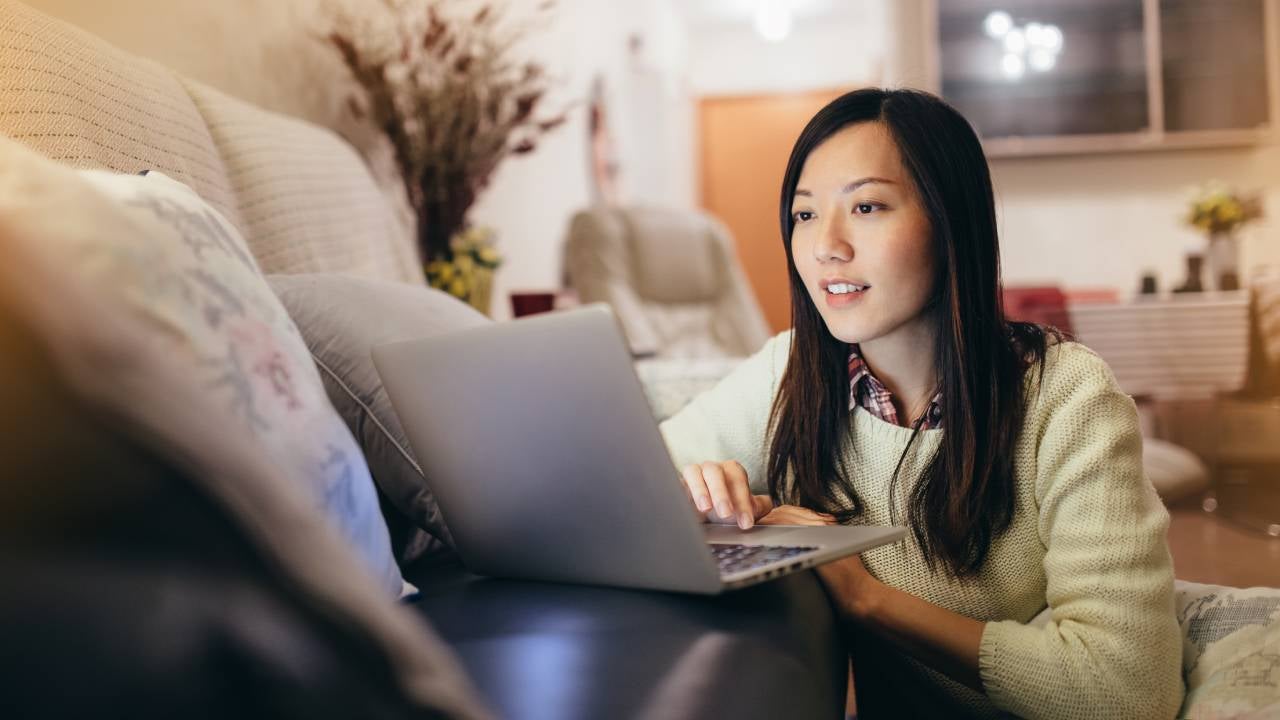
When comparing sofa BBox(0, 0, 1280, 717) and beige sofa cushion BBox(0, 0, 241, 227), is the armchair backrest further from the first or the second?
sofa BBox(0, 0, 1280, 717)

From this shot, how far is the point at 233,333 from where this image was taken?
57cm

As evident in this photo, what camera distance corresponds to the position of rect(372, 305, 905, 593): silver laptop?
669mm

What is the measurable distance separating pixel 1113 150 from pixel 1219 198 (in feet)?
3.02

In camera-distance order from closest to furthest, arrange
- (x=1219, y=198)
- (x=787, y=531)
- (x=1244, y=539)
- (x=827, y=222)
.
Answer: (x=787, y=531)
(x=827, y=222)
(x=1244, y=539)
(x=1219, y=198)

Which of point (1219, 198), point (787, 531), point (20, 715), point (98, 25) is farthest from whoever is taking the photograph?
point (1219, 198)

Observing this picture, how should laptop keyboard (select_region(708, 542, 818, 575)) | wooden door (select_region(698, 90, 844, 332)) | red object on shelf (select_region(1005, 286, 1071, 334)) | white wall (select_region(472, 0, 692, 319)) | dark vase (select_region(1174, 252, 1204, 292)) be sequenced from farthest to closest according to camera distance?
1. wooden door (select_region(698, 90, 844, 332))
2. white wall (select_region(472, 0, 692, 319))
3. dark vase (select_region(1174, 252, 1204, 292))
4. red object on shelf (select_region(1005, 286, 1071, 334))
5. laptop keyboard (select_region(708, 542, 818, 575))

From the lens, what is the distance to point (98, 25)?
1425mm

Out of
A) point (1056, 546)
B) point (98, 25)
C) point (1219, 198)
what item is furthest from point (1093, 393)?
point (1219, 198)

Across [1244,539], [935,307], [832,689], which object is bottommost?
[1244,539]

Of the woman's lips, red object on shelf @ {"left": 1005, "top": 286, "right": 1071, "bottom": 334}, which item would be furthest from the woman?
red object on shelf @ {"left": 1005, "top": 286, "right": 1071, "bottom": 334}

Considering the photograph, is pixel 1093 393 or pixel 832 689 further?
pixel 1093 393

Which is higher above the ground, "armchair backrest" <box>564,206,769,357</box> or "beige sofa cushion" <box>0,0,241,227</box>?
"beige sofa cushion" <box>0,0,241,227</box>

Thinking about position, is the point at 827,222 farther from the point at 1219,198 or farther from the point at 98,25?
the point at 1219,198

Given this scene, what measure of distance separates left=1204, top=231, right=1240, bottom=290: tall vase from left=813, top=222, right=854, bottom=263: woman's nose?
307cm
